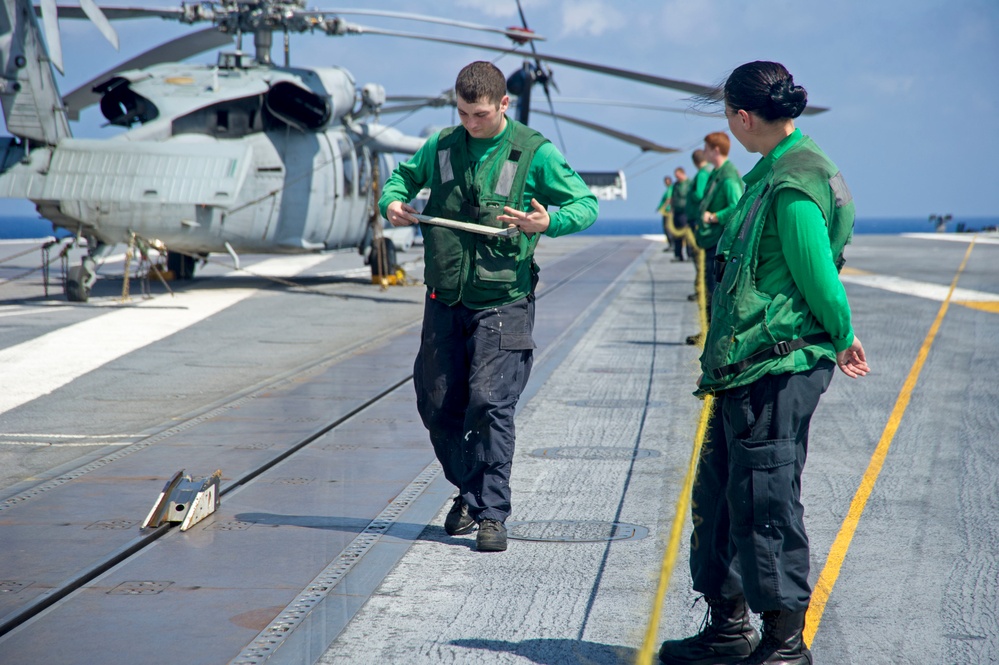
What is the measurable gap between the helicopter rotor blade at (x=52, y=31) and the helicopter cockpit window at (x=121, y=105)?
5.06 feet

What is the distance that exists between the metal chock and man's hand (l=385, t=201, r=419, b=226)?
1590 millimetres

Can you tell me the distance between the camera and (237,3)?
56.4 feet

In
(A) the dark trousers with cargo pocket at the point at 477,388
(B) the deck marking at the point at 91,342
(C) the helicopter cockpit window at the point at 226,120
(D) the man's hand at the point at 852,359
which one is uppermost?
(C) the helicopter cockpit window at the point at 226,120

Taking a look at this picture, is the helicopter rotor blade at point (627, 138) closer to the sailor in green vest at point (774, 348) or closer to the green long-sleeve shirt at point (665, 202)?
the green long-sleeve shirt at point (665, 202)

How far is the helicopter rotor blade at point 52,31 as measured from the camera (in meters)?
13.8

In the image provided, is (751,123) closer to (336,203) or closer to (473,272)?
(473,272)

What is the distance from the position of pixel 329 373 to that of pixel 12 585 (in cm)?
552

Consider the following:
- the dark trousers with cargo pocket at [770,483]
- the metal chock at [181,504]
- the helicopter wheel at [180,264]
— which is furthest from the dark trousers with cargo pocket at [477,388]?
the helicopter wheel at [180,264]

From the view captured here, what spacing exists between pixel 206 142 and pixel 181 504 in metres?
11.9

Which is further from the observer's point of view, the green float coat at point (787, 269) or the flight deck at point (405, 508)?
the flight deck at point (405, 508)

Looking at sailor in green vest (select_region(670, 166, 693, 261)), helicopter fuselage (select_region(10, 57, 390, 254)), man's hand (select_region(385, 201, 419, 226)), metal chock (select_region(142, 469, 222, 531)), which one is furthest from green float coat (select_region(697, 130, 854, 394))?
sailor in green vest (select_region(670, 166, 693, 261))

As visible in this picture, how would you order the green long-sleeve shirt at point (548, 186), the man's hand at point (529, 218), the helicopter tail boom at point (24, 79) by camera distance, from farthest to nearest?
the helicopter tail boom at point (24, 79) → the green long-sleeve shirt at point (548, 186) → the man's hand at point (529, 218)

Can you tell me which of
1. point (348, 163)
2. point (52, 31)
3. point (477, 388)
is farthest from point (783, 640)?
point (348, 163)

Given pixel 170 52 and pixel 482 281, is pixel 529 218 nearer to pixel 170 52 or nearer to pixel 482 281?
pixel 482 281
